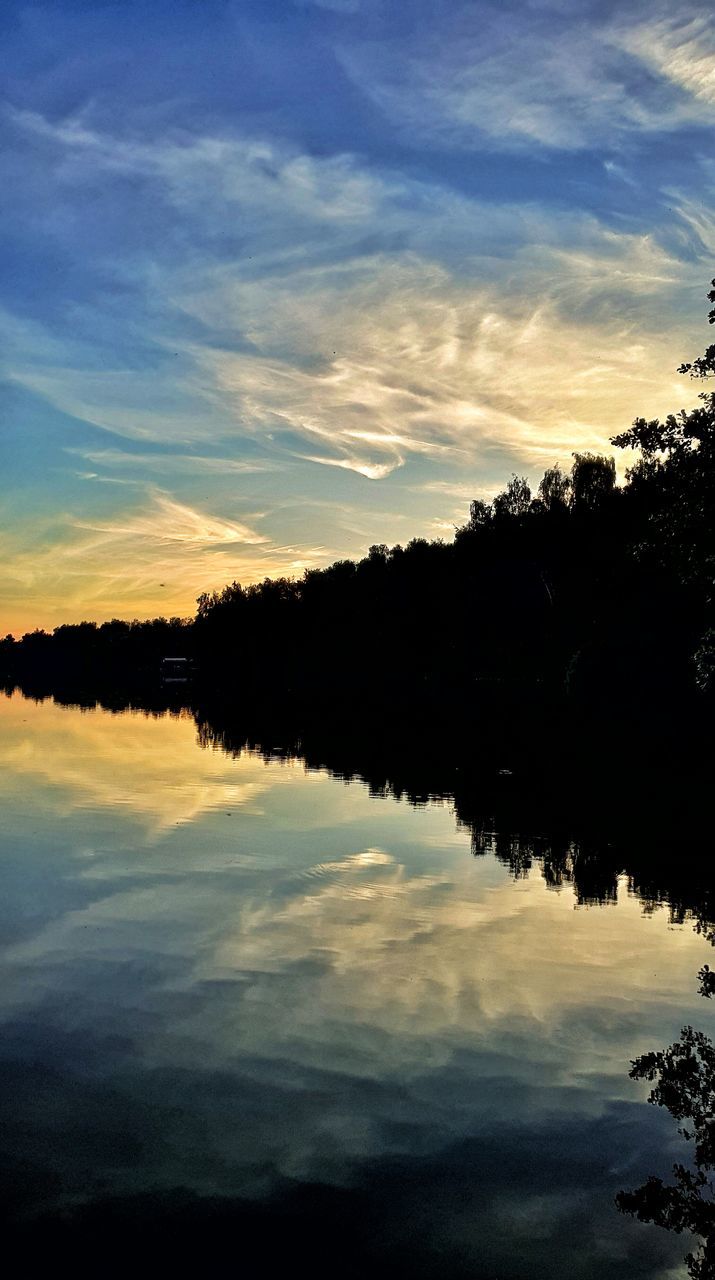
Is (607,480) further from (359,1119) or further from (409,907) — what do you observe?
(359,1119)

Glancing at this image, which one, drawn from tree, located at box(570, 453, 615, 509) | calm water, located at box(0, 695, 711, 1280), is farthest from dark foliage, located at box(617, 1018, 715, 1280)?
tree, located at box(570, 453, 615, 509)

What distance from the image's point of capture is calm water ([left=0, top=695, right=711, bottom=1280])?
8.84m

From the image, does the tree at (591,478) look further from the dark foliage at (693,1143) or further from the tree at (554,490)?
the dark foliage at (693,1143)

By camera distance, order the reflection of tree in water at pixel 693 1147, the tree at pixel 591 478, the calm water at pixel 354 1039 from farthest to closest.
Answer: the tree at pixel 591 478
the calm water at pixel 354 1039
the reflection of tree in water at pixel 693 1147

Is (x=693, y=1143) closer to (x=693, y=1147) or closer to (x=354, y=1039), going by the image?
(x=693, y=1147)

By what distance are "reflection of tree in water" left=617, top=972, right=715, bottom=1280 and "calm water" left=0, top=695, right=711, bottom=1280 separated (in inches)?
7.6

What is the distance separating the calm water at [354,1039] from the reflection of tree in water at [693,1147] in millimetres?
192

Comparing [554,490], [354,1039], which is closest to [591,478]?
[554,490]

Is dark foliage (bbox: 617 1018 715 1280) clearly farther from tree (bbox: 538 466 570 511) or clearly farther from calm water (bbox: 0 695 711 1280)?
tree (bbox: 538 466 570 511)

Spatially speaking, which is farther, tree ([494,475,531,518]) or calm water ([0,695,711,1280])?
tree ([494,475,531,518])

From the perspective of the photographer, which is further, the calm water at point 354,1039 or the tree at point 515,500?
the tree at point 515,500

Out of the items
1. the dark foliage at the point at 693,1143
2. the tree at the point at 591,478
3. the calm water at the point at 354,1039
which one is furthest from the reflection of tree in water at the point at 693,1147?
the tree at the point at 591,478

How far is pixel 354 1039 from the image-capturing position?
12.5 meters

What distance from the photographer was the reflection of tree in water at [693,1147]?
28.1 ft
